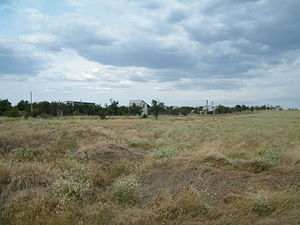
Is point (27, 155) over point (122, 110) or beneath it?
beneath

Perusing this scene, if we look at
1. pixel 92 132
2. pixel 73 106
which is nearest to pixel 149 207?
pixel 92 132

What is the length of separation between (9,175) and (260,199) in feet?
18.9

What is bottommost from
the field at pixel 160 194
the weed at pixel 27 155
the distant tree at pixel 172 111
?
the field at pixel 160 194

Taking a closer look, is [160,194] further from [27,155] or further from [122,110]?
[122,110]

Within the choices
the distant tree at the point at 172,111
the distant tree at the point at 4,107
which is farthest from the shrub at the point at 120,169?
the distant tree at the point at 172,111

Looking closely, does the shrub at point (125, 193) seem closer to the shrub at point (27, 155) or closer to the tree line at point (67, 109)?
the shrub at point (27, 155)

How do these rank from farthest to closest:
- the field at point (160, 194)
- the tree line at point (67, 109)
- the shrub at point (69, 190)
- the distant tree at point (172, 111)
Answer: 1. the distant tree at point (172, 111)
2. the tree line at point (67, 109)
3. the shrub at point (69, 190)
4. the field at point (160, 194)

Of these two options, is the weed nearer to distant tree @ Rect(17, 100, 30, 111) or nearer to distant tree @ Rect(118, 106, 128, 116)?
distant tree @ Rect(17, 100, 30, 111)

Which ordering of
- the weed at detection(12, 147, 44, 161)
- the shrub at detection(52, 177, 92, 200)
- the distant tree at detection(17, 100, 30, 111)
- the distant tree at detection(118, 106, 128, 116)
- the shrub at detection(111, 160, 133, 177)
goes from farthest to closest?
the distant tree at detection(118, 106, 128, 116), the distant tree at detection(17, 100, 30, 111), the weed at detection(12, 147, 44, 161), the shrub at detection(111, 160, 133, 177), the shrub at detection(52, 177, 92, 200)

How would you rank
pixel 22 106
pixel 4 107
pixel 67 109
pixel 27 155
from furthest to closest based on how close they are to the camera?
pixel 67 109 < pixel 22 106 < pixel 4 107 < pixel 27 155

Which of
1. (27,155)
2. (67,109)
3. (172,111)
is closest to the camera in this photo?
(27,155)

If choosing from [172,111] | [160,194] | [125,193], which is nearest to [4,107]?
[172,111]

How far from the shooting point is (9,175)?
575cm

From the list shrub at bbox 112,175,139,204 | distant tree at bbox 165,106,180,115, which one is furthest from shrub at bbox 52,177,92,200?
distant tree at bbox 165,106,180,115
